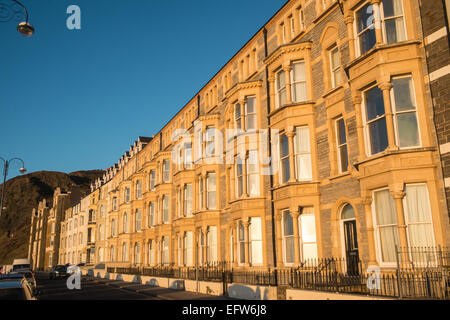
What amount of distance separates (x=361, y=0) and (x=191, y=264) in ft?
70.1

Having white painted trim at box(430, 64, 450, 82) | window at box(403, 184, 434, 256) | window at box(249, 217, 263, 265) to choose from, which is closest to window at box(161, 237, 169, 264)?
window at box(249, 217, 263, 265)

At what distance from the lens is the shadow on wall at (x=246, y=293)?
17000mm

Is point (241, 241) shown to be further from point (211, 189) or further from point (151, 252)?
point (151, 252)

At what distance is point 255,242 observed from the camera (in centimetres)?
2147

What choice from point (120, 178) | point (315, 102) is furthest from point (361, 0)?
point (120, 178)

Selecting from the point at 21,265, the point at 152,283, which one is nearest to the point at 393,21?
the point at 152,283

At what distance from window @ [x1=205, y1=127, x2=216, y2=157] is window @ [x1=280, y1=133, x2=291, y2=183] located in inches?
326

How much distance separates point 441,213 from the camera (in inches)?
471

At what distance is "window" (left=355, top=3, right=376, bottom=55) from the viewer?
14.7 m

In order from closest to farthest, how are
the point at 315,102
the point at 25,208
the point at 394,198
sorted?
the point at 394,198
the point at 315,102
the point at 25,208

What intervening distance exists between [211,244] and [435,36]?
61.6 ft

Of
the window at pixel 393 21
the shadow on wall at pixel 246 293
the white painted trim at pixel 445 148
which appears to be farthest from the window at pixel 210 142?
the white painted trim at pixel 445 148

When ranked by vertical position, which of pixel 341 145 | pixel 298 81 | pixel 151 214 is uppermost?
pixel 298 81
